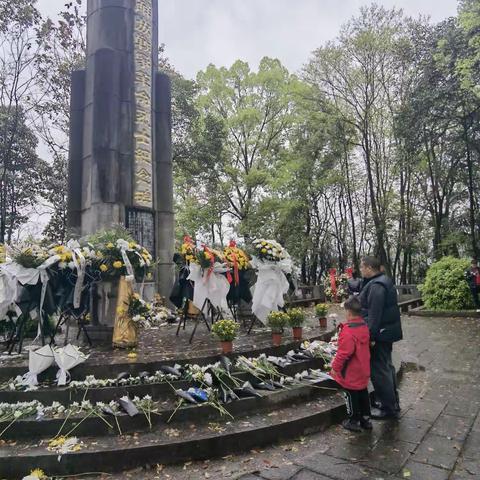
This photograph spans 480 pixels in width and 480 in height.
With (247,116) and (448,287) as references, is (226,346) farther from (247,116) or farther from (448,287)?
(247,116)

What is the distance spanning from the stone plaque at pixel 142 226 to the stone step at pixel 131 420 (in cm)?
634

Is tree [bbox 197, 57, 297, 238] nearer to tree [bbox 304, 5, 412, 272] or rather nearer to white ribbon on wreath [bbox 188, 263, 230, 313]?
tree [bbox 304, 5, 412, 272]

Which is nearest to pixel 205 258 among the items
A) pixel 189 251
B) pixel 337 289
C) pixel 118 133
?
pixel 189 251

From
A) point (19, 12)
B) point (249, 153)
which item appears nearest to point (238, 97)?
point (249, 153)

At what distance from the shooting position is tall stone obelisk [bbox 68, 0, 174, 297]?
9.34 m

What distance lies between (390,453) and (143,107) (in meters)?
9.57

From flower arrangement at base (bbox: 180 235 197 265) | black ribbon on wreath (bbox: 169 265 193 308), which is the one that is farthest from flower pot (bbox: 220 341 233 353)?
black ribbon on wreath (bbox: 169 265 193 308)

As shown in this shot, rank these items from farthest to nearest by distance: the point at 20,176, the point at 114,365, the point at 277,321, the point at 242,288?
the point at 20,176 < the point at 242,288 < the point at 277,321 < the point at 114,365

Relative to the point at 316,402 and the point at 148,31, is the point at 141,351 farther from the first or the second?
the point at 148,31

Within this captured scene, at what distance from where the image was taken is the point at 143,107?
9992 mm

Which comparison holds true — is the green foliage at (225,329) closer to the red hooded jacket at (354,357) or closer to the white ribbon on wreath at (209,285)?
the white ribbon on wreath at (209,285)

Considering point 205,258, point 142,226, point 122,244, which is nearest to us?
point 122,244

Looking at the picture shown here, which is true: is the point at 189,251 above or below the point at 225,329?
above

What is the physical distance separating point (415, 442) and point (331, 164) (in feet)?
61.3
